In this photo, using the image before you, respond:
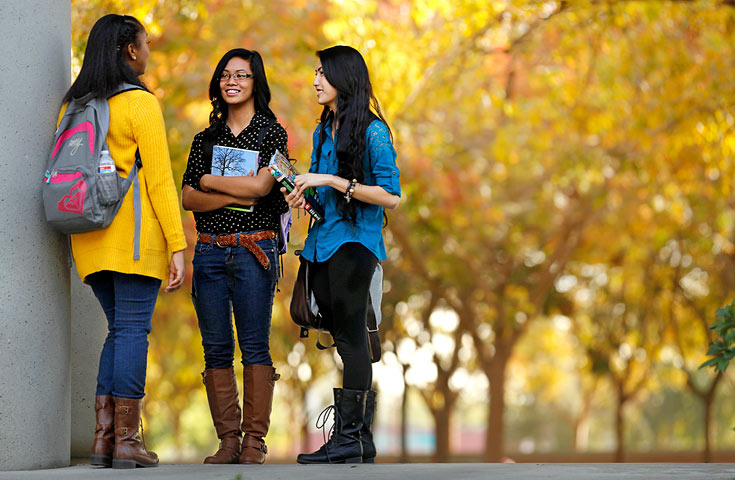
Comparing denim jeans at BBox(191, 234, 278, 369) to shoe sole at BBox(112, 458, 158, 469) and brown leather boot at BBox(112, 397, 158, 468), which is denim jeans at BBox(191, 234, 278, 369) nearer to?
brown leather boot at BBox(112, 397, 158, 468)

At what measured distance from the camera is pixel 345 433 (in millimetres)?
4582

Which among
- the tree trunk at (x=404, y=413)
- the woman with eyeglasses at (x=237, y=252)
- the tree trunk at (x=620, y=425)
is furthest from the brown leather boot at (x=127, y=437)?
the tree trunk at (x=620, y=425)

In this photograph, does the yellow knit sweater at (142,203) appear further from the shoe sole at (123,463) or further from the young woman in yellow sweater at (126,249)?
the shoe sole at (123,463)

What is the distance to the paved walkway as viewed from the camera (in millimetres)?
3814

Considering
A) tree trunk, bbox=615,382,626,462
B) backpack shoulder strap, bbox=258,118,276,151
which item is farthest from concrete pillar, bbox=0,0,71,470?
tree trunk, bbox=615,382,626,462

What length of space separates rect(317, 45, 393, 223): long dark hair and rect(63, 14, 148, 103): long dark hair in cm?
92

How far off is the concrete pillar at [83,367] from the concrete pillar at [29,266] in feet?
1.96

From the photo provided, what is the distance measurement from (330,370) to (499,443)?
593 cm

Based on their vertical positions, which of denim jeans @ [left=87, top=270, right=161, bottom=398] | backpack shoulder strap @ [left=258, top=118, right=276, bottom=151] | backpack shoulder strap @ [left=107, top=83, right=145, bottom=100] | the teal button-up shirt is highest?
backpack shoulder strap @ [left=107, top=83, right=145, bottom=100]

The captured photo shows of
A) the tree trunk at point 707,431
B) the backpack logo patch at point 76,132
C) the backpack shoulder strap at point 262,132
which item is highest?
the backpack shoulder strap at point 262,132

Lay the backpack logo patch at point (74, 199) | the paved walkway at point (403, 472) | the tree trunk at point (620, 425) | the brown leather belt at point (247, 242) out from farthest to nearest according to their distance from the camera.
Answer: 1. the tree trunk at point (620, 425)
2. the brown leather belt at point (247, 242)
3. the backpack logo patch at point (74, 199)
4. the paved walkway at point (403, 472)

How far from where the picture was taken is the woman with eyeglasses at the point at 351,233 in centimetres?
456

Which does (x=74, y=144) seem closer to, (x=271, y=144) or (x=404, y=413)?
(x=271, y=144)

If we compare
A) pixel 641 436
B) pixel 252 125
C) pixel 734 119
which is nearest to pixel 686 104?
pixel 734 119
